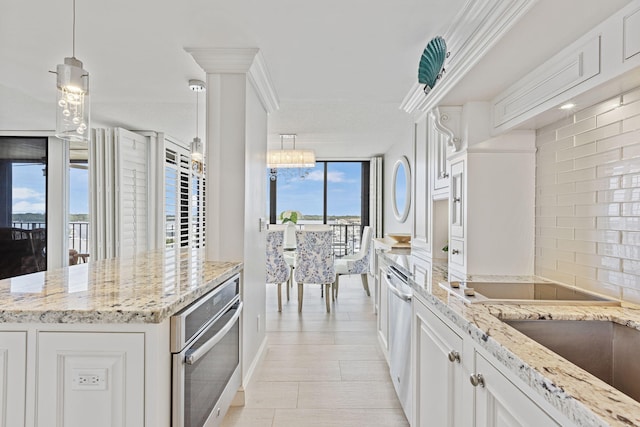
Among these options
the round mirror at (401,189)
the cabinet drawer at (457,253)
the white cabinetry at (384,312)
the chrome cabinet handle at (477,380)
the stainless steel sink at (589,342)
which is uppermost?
the round mirror at (401,189)

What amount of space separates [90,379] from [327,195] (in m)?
6.41

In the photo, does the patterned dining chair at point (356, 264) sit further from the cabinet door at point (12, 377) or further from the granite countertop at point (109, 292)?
the cabinet door at point (12, 377)

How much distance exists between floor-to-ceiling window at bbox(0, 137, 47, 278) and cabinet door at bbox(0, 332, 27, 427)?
438 centimetres

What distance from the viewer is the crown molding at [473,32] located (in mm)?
1057

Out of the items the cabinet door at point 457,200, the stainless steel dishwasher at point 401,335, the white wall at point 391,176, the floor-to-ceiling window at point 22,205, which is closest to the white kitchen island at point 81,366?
the stainless steel dishwasher at point 401,335

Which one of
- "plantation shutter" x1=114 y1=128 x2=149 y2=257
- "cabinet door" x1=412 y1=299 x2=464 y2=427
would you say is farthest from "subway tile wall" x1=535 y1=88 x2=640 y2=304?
"plantation shutter" x1=114 y1=128 x2=149 y2=257

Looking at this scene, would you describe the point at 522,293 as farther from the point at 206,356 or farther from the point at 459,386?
the point at 206,356

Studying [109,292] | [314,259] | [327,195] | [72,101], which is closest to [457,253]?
[109,292]

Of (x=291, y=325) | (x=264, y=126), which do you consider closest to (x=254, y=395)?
(x=291, y=325)

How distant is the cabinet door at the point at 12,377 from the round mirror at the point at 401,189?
4.33 m

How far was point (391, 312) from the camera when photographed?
7.88ft

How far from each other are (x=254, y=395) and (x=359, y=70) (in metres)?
2.29

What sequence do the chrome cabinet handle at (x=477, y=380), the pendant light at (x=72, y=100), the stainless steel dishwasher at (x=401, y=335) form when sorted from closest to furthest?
the chrome cabinet handle at (x=477, y=380)
the pendant light at (x=72, y=100)
the stainless steel dishwasher at (x=401, y=335)

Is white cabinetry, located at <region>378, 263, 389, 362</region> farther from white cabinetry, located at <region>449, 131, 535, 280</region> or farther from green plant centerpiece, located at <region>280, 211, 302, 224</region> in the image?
green plant centerpiece, located at <region>280, 211, 302, 224</region>
